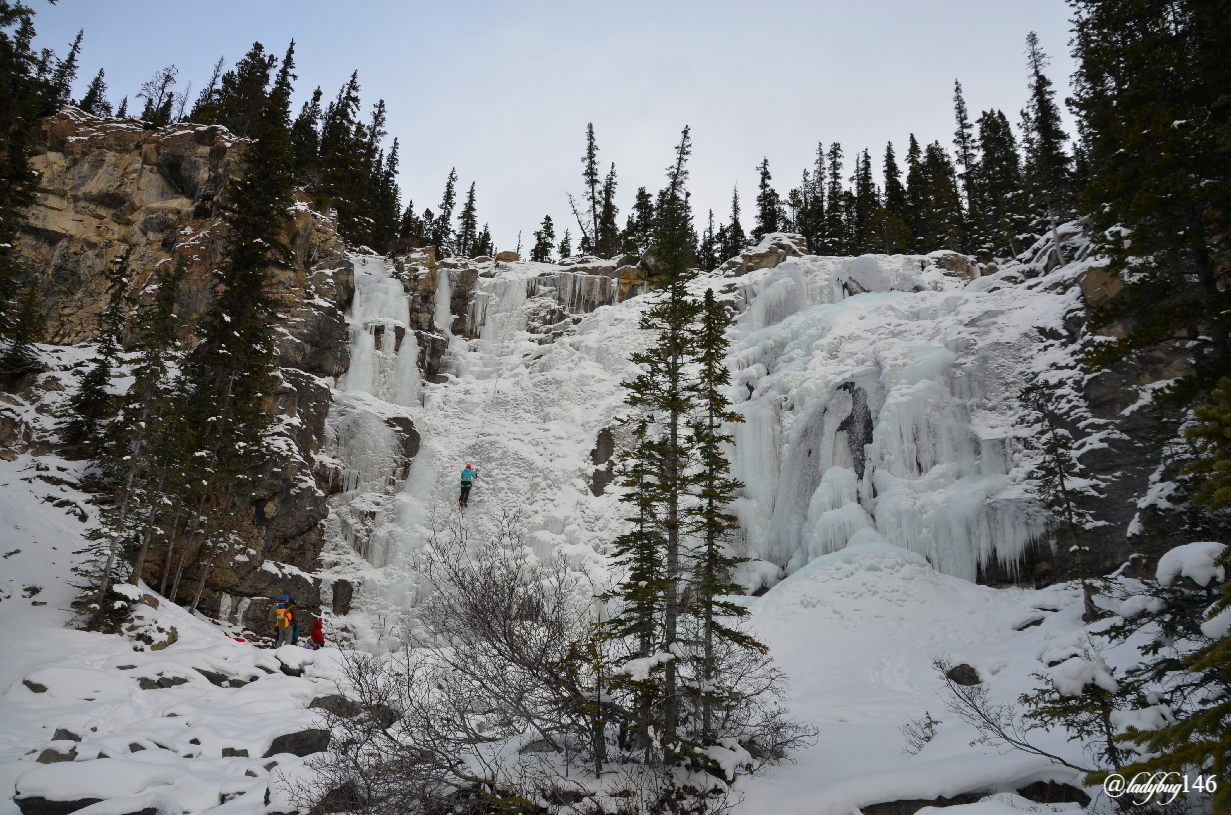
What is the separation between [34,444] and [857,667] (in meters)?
25.3

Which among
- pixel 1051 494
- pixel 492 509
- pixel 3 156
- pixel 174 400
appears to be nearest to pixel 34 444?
pixel 174 400

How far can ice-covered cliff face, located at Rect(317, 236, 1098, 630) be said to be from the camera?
64.5ft

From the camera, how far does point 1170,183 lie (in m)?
8.23

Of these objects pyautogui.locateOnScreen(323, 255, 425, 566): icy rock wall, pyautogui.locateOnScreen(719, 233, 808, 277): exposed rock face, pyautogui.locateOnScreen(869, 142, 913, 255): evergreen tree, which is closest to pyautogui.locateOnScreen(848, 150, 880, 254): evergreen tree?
pyautogui.locateOnScreen(869, 142, 913, 255): evergreen tree

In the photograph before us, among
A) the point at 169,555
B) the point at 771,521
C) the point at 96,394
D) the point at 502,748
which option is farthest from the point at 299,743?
the point at 96,394

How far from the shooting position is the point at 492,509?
25.0m

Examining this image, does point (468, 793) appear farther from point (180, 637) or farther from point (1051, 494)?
point (1051, 494)

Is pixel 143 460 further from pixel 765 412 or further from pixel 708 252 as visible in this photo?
pixel 708 252

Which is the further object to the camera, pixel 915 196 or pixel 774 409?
pixel 915 196

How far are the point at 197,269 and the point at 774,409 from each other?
24.7 metres

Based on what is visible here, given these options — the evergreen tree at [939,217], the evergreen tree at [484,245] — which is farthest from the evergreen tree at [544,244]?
the evergreen tree at [939,217]

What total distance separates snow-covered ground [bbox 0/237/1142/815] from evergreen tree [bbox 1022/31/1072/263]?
6097 mm

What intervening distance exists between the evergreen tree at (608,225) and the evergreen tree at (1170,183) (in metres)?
38.4

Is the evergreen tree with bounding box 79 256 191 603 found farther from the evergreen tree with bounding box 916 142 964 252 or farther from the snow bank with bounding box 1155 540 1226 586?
the evergreen tree with bounding box 916 142 964 252
